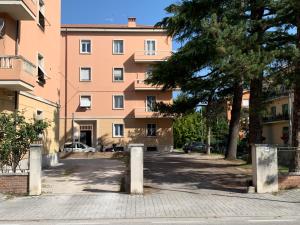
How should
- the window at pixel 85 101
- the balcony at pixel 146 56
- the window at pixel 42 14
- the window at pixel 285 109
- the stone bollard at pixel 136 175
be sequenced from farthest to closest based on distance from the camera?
the window at pixel 285 109, the window at pixel 85 101, the balcony at pixel 146 56, the window at pixel 42 14, the stone bollard at pixel 136 175

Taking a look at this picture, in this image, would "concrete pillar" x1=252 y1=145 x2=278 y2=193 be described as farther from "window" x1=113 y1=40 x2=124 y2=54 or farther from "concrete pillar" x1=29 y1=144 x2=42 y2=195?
"window" x1=113 y1=40 x2=124 y2=54

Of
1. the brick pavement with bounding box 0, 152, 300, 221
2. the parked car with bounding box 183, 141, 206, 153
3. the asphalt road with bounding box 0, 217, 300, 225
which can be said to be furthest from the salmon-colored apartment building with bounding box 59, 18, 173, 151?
the asphalt road with bounding box 0, 217, 300, 225

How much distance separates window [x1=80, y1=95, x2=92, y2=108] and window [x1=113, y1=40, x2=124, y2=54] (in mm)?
5945

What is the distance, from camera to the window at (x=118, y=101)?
55.0 metres

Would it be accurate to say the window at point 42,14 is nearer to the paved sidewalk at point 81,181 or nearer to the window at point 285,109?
the paved sidewalk at point 81,181

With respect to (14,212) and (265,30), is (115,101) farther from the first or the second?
(14,212)

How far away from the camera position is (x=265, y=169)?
49.5ft

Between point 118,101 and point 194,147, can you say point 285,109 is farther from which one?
point 118,101

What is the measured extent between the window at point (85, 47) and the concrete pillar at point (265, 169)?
137 ft

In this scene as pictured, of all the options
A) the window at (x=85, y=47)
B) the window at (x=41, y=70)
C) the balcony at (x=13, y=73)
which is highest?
the window at (x=85, y=47)

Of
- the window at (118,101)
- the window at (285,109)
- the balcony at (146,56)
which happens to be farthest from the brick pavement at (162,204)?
the window at (285,109)

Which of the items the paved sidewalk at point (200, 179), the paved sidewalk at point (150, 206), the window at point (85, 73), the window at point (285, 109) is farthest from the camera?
the window at point (285, 109)

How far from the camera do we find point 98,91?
2165 inches

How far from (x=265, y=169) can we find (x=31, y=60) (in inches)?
553
